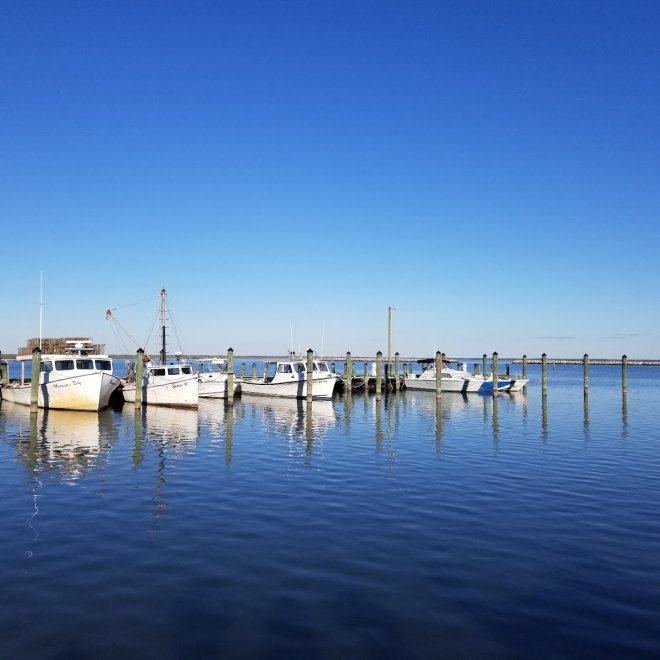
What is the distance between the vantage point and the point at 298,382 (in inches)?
1879

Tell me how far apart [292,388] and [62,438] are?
2496 centimetres

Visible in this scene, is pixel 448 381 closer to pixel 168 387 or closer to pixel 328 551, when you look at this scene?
pixel 168 387

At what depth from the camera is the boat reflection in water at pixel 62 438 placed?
18938 mm

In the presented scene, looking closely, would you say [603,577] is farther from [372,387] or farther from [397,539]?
[372,387]

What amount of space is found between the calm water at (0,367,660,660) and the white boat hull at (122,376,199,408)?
15.4m

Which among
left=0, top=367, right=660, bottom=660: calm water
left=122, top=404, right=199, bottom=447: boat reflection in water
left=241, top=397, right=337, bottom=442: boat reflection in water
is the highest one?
left=0, top=367, right=660, bottom=660: calm water

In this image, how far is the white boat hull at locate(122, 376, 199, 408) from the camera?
3897 cm

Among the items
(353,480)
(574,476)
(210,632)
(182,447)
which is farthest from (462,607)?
(182,447)

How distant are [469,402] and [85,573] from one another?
42272 millimetres

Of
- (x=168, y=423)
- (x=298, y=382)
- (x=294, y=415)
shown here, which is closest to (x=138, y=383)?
(x=168, y=423)

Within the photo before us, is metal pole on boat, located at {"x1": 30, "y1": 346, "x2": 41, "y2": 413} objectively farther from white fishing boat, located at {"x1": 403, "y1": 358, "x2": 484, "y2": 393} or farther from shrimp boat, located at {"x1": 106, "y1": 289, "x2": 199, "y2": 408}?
white fishing boat, located at {"x1": 403, "y1": 358, "x2": 484, "y2": 393}

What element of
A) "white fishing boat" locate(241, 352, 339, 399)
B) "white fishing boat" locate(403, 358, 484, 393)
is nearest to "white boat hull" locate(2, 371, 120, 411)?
"white fishing boat" locate(241, 352, 339, 399)

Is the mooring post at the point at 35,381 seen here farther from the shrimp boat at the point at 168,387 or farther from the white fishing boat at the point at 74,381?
the shrimp boat at the point at 168,387

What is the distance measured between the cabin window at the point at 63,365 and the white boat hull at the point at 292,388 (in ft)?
59.0
